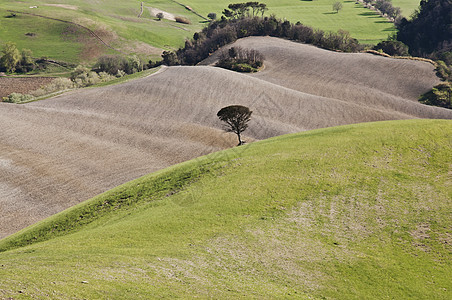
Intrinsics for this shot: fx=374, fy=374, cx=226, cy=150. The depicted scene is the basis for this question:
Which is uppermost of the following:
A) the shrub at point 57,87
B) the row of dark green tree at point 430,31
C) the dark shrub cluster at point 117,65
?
the row of dark green tree at point 430,31

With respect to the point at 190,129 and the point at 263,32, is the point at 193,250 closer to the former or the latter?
the point at 190,129

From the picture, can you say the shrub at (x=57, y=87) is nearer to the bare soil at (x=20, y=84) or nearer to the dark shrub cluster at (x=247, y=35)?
the bare soil at (x=20, y=84)

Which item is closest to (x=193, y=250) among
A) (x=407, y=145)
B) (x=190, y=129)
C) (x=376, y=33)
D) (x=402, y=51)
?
(x=407, y=145)

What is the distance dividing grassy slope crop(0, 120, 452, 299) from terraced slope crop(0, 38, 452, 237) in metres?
13.1

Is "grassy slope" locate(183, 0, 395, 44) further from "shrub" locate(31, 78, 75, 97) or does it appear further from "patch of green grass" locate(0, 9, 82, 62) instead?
"shrub" locate(31, 78, 75, 97)

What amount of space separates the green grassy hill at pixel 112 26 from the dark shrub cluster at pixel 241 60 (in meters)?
44.9

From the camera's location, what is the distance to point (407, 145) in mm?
33875

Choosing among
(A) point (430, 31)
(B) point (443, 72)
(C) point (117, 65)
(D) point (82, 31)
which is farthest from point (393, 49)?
(D) point (82, 31)

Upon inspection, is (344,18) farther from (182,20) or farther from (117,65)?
(117,65)

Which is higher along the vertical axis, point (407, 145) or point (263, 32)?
point (263, 32)

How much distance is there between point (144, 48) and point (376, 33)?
94.8 metres

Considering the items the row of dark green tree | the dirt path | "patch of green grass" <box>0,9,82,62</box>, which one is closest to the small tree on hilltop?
"patch of green grass" <box>0,9,82,62</box>

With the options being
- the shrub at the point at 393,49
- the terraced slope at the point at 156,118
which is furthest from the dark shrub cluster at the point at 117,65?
the shrub at the point at 393,49

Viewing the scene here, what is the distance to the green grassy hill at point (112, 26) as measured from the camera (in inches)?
5522
